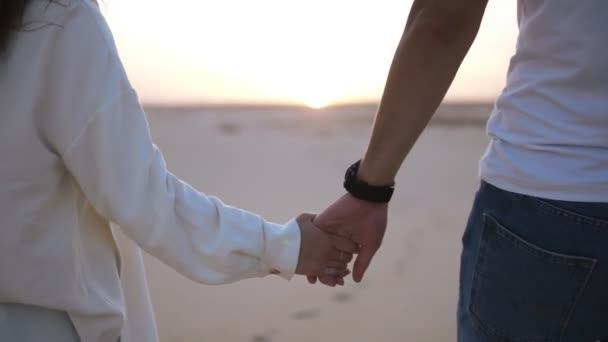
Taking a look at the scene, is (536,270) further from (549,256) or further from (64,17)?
(64,17)

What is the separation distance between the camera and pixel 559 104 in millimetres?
1128

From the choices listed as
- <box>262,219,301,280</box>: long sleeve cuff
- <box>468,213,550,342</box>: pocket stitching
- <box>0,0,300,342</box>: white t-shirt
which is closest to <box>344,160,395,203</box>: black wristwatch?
<box>262,219,301,280</box>: long sleeve cuff

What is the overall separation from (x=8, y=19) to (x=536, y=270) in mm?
862

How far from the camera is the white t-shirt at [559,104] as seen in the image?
1.08 m

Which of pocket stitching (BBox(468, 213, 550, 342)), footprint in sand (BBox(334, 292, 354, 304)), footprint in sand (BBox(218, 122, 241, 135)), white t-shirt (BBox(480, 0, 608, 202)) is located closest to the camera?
white t-shirt (BBox(480, 0, 608, 202))

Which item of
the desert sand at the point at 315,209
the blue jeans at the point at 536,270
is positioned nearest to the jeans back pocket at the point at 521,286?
the blue jeans at the point at 536,270

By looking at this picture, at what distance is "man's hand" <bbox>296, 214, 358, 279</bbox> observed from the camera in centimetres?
151

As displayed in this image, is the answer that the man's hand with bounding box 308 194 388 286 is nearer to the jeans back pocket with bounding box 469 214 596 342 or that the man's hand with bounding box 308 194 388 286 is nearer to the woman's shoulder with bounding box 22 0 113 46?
the jeans back pocket with bounding box 469 214 596 342

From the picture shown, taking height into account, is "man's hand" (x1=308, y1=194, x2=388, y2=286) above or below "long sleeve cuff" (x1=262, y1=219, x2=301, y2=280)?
below

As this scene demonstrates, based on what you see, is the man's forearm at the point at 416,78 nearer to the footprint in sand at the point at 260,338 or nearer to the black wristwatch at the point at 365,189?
the black wristwatch at the point at 365,189

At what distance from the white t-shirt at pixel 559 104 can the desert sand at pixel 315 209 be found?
1.93 meters

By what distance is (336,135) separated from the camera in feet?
20.8

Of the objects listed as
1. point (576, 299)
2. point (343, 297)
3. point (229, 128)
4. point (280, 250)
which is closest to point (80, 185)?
point (280, 250)

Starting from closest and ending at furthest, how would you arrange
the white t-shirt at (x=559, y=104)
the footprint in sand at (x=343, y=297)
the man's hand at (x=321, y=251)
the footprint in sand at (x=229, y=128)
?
the white t-shirt at (x=559, y=104) → the man's hand at (x=321, y=251) → the footprint in sand at (x=343, y=297) → the footprint in sand at (x=229, y=128)
